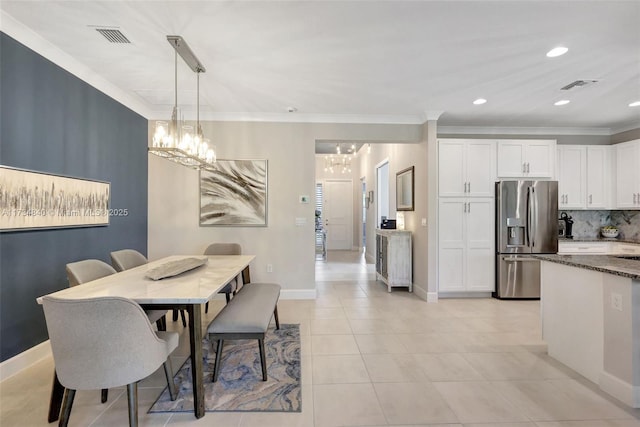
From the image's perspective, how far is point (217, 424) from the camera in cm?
183

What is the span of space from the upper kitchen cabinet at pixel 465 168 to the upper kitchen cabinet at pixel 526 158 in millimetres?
170

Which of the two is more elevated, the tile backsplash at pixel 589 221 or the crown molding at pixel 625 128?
the crown molding at pixel 625 128

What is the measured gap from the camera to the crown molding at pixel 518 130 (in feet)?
16.3

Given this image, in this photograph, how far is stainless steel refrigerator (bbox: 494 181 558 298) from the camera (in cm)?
436

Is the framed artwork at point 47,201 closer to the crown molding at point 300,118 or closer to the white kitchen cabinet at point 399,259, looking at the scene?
the crown molding at point 300,118

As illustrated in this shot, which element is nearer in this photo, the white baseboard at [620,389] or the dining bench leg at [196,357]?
the dining bench leg at [196,357]

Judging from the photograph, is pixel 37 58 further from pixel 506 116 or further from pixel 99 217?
pixel 506 116

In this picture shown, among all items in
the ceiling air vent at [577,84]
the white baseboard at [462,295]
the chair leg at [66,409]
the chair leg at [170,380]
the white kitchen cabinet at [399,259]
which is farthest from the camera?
the white kitchen cabinet at [399,259]

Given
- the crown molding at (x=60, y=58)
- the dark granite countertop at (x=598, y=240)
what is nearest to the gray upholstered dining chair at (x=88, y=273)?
the crown molding at (x=60, y=58)

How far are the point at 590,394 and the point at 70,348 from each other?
10.6ft

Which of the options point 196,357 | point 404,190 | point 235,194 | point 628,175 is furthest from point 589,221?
point 196,357

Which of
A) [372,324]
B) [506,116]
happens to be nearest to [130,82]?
[372,324]

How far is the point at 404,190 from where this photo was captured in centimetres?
536

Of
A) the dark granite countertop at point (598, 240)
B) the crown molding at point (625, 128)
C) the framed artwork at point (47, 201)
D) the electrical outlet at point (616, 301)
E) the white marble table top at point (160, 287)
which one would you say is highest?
the crown molding at point (625, 128)
